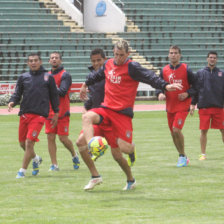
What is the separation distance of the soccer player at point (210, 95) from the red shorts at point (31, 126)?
12.2 ft

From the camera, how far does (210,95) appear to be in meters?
12.0

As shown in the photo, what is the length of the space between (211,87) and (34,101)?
3.98m

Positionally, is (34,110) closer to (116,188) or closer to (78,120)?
(116,188)

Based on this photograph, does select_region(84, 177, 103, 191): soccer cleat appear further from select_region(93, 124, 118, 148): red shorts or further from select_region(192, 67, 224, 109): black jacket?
select_region(192, 67, 224, 109): black jacket

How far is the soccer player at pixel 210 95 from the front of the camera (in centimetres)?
1194

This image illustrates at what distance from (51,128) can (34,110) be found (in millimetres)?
996

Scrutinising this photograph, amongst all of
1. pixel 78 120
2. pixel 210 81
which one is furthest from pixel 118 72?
pixel 78 120

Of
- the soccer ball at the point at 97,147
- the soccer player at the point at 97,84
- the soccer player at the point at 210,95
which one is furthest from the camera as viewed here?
the soccer player at the point at 210,95

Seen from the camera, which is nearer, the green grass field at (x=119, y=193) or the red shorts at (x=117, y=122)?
the green grass field at (x=119, y=193)

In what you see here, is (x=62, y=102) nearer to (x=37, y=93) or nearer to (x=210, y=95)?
(x=37, y=93)

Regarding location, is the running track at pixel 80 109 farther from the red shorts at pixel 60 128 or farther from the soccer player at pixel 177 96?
the soccer player at pixel 177 96

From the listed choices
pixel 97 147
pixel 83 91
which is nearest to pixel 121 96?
pixel 83 91

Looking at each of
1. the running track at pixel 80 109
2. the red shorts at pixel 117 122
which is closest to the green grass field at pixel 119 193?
the red shorts at pixel 117 122

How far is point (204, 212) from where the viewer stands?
249 inches
